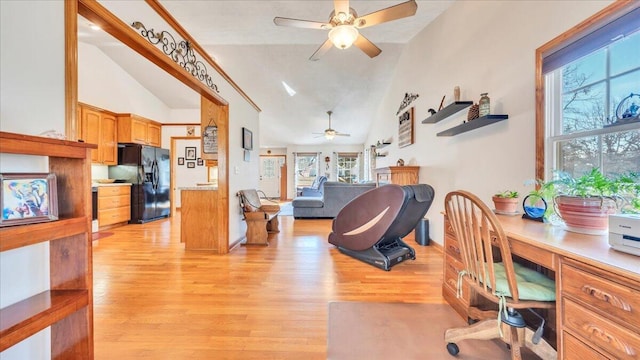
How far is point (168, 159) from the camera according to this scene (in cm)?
579

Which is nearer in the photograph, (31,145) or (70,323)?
(31,145)

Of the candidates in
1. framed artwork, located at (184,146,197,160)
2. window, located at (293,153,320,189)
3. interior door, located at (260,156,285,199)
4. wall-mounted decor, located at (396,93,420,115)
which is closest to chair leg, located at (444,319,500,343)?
wall-mounted decor, located at (396,93,420,115)

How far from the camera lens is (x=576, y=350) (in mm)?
952

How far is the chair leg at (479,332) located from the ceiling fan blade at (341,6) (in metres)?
2.46

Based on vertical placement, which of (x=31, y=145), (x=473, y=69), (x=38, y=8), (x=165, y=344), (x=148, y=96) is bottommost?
(x=165, y=344)

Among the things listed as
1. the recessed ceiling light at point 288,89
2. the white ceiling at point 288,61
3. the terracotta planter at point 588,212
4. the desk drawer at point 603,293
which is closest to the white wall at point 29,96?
the white ceiling at point 288,61

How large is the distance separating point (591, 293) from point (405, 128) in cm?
398

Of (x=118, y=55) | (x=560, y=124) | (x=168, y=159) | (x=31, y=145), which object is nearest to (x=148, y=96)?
(x=118, y=55)

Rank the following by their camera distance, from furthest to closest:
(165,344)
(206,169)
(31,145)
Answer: (206,169) → (165,344) → (31,145)

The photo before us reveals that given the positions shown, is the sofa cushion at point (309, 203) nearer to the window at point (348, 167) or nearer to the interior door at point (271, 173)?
the window at point (348, 167)

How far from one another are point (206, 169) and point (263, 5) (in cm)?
521

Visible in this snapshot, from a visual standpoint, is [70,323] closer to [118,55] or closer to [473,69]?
[473,69]

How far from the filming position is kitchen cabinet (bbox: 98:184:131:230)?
4.43 m

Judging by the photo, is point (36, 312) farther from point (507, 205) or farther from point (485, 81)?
point (485, 81)
